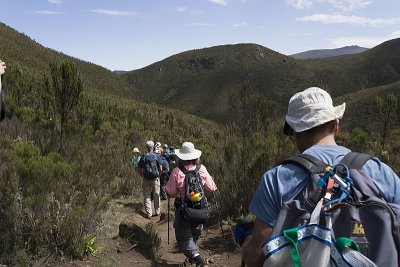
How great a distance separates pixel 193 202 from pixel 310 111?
3379mm

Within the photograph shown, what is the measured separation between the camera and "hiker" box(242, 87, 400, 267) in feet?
6.29

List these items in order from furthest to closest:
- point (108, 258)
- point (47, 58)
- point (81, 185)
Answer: point (47, 58) < point (81, 185) < point (108, 258)

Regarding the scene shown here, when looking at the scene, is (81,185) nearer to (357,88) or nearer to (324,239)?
(324,239)

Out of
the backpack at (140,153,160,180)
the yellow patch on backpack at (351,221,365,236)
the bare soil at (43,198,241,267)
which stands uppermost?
the yellow patch on backpack at (351,221,365,236)

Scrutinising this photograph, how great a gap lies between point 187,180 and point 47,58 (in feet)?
158

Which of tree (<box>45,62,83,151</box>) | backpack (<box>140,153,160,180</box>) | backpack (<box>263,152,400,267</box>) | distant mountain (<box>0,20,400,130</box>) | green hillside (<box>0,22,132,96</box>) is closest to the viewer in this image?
backpack (<box>263,152,400,267</box>)

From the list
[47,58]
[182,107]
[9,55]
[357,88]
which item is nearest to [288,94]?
[357,88]

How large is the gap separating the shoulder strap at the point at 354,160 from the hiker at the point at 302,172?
31 mm

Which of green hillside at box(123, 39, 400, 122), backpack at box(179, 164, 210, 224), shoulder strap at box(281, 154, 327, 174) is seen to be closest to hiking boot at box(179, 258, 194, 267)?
backpack at box(179, 164, 210, 224)

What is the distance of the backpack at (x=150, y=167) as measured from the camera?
8719 mm

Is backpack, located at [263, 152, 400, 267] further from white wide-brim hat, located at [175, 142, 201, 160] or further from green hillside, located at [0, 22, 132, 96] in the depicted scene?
green hillside, located at [0, 22, 132, 96]

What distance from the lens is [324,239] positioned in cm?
170

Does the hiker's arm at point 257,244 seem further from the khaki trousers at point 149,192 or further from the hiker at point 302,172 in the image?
the khaki trousers at point 149,192

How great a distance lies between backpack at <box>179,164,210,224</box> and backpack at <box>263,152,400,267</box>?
11.4 ft
